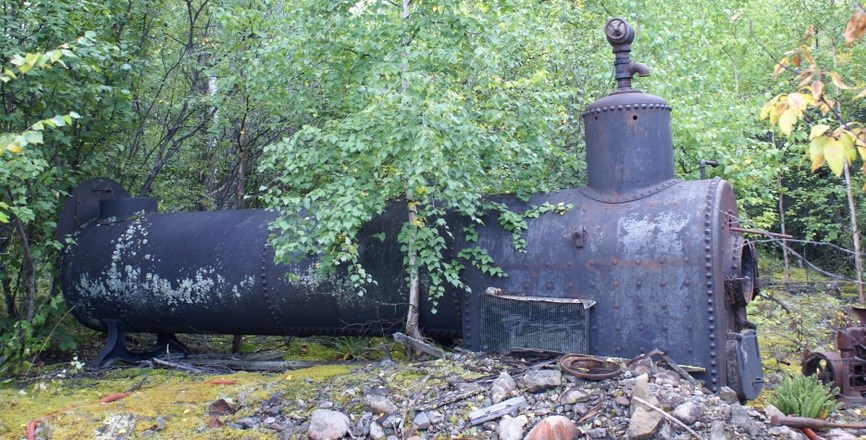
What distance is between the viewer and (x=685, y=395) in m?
5.08

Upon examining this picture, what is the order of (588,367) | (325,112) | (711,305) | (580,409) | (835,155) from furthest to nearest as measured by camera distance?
(325,112) < (588,367) < (711,305) < (580,409) < (835,155)

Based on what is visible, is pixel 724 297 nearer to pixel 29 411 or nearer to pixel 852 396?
pixel 852 396

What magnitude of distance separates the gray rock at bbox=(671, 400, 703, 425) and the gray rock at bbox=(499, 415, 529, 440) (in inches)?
36.4

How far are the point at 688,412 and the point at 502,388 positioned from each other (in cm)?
123

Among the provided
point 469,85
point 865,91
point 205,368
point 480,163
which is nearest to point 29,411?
point 205,368

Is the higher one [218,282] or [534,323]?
[218,282]

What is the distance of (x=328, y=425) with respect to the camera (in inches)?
210

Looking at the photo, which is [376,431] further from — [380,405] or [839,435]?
[839,435]

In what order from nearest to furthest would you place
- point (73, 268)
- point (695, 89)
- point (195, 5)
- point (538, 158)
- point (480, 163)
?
point (480, 163) → point (538, 158) → point (73, 268) → point (695, 89) → point (195, 5)

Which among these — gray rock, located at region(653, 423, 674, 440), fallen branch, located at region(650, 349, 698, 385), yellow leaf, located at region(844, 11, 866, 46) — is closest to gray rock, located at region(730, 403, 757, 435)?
gray rock, located at region(653, 423, 674, 440)

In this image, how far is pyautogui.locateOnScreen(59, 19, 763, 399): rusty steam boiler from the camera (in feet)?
18.5

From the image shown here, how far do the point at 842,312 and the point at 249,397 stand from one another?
29.1ft

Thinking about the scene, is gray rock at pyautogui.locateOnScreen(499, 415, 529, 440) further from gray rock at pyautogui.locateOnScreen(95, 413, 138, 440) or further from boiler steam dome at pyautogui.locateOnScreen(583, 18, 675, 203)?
gray rock at pyautogui.locateOnScreen(95, 413, 138, 440)

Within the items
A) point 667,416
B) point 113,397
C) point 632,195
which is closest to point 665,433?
point 667,416
